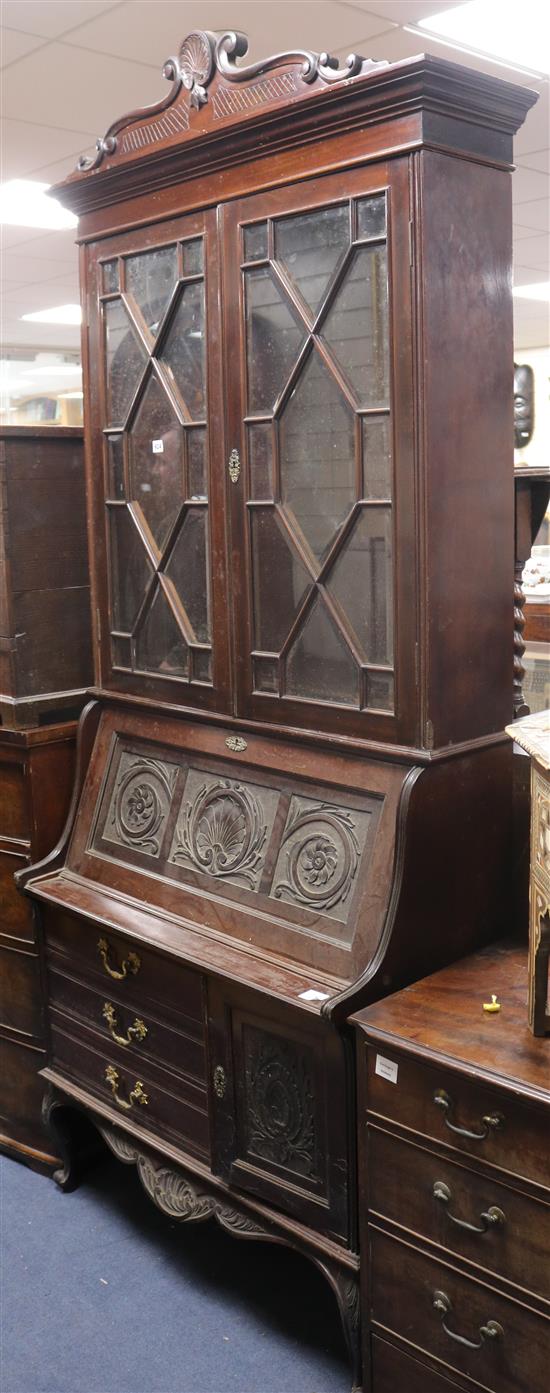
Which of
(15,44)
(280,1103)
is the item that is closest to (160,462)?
(280,1103)

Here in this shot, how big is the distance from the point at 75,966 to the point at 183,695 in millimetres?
644

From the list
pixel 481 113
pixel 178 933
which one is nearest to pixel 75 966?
pixel 178 933

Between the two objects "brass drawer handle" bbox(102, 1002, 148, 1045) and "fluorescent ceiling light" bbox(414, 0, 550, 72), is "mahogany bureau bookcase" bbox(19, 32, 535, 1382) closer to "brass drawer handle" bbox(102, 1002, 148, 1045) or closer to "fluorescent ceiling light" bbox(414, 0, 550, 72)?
"brass drawer handle" bbox(102, 1002, 148, 1045)

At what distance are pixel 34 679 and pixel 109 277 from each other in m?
0.90

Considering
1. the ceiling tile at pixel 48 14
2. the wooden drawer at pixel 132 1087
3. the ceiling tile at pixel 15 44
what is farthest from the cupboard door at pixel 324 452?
the ceiling tile at pixel 15 44

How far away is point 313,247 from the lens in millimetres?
2002

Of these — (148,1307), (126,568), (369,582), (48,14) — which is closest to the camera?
(369,582)

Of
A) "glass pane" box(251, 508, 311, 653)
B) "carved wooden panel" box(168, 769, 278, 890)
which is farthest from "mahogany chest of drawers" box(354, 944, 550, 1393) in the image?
"glass pane" box(251, 508, 311, 653)

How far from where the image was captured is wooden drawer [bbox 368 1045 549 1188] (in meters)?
1.60

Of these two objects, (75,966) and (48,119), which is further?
(48,119)

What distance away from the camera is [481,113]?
188cm

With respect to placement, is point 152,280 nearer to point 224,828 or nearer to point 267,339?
point 267,339

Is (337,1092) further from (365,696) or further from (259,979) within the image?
(365,696)

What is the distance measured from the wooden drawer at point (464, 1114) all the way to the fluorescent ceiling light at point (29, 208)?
489 centimetres
